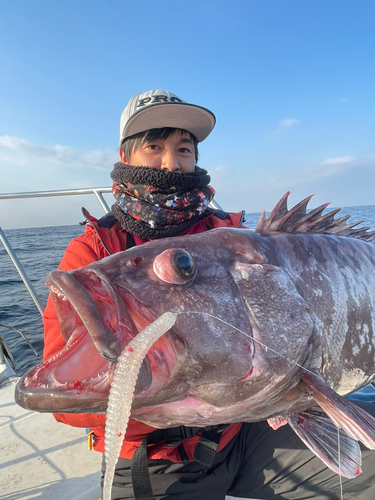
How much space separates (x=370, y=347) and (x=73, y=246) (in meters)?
2.16

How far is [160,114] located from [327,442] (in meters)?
2.51

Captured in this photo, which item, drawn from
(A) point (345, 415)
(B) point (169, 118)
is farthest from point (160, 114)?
(A) point (345, 415)

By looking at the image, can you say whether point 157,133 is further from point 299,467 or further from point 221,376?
point 299,467

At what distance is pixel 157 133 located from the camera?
2395 mm

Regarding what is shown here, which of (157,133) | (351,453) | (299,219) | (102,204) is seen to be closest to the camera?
(351,453)

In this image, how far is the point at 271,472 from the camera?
2.46m

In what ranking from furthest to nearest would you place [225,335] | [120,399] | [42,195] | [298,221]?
[42,195] < [298,221] < [225,335] < [120,399]

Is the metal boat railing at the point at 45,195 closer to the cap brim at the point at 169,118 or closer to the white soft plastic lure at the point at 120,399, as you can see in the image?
the cap brim at the point at 169,118

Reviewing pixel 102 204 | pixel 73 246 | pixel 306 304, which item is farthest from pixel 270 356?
Result: pixel 102 204

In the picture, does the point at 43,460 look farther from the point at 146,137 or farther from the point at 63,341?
the point at 146,137

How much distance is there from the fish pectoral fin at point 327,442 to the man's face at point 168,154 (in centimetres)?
196

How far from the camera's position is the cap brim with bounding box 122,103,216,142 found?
2295mm

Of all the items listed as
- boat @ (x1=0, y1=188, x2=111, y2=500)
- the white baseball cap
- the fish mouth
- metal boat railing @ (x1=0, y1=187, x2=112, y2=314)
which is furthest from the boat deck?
the white baseball cap

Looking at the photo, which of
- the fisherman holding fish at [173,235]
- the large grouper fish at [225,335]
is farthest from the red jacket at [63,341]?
the large grouper fish at [225,335]
